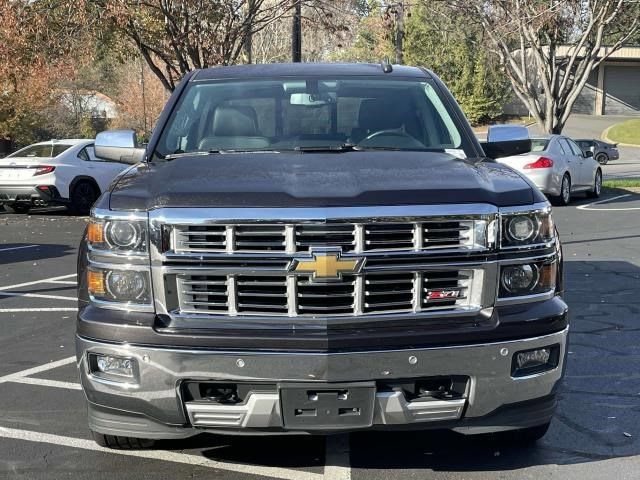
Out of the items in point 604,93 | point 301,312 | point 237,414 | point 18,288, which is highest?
point 301,312

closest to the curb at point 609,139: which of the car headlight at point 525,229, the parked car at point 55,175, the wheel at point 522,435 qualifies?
the parked car at point 55,175

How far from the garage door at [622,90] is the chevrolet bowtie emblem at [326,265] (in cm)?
6507

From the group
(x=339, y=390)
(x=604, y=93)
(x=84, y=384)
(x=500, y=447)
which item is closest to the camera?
(x=339, y=390)

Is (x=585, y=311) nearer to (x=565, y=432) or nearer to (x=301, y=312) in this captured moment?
(x=565, y=432)

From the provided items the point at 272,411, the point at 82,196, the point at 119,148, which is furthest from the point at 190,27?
the point at 272,411

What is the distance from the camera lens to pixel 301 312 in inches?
140

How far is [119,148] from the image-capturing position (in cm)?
529

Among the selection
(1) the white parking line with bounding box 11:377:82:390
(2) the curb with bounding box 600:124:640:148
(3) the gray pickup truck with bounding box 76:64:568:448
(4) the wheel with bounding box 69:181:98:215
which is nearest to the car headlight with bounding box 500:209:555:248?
(3) the gray pickup truck with bounding box 76:64:568:448

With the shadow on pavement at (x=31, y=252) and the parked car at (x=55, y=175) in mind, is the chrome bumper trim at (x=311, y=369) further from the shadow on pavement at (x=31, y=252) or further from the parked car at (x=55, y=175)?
the parked car at (x=55, y=175)

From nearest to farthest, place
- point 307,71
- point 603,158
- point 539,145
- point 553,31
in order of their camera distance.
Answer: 1. point 307,71
2. point 539,145
3. point 553,31
4. point 603,158

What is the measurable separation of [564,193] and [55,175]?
1013 cm

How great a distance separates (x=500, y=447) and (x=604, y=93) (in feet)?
212

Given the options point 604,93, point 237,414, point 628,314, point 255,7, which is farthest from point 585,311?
point 604,93

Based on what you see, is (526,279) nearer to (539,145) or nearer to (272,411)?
(272,411)
